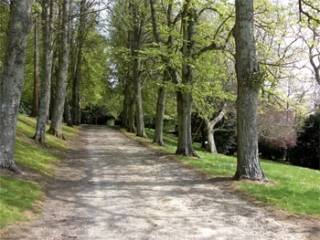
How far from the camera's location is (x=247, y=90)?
15406 mm

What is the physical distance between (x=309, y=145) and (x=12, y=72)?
4189 cm

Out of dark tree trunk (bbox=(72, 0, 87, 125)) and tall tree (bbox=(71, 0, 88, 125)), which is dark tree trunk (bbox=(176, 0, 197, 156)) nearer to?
dark tree trunk (bbox=(72, 0, 87, 125))

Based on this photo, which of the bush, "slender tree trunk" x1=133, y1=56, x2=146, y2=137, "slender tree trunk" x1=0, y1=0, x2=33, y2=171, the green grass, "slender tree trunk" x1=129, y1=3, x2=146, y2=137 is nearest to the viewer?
the green grass

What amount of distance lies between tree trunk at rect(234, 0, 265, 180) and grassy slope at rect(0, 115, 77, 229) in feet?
19.2

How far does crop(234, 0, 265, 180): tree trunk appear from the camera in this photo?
50.2ft

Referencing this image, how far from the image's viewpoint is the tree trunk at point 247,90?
50.2ft

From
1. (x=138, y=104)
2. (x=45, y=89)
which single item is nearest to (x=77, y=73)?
(x=138, y=104)

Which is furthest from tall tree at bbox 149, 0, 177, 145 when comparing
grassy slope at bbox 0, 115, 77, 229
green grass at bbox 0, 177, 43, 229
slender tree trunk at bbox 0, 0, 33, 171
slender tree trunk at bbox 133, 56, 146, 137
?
green grass at bbox 0, 177, 43, 229

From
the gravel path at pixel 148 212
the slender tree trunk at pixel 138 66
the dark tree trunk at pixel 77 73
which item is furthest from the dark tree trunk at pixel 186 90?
the dark tree trunk at pixel 77 73

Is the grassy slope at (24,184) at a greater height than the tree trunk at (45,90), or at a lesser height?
lesser

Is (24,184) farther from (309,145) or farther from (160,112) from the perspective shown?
(309,145)

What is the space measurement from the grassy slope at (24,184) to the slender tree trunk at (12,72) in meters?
1.21

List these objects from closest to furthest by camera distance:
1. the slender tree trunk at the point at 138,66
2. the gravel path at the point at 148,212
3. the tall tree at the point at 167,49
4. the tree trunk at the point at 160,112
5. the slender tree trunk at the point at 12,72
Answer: the gravel path at the point at 148,212 < the slender tree trunk at the point at 12,72 < the tall tree at the point at 167,49 < the tree trunk at the point at 160,112 < the slender tree trunk at the point at 138,66

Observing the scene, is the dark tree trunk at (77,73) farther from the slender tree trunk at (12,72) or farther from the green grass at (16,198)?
the green grass at (16,198)
